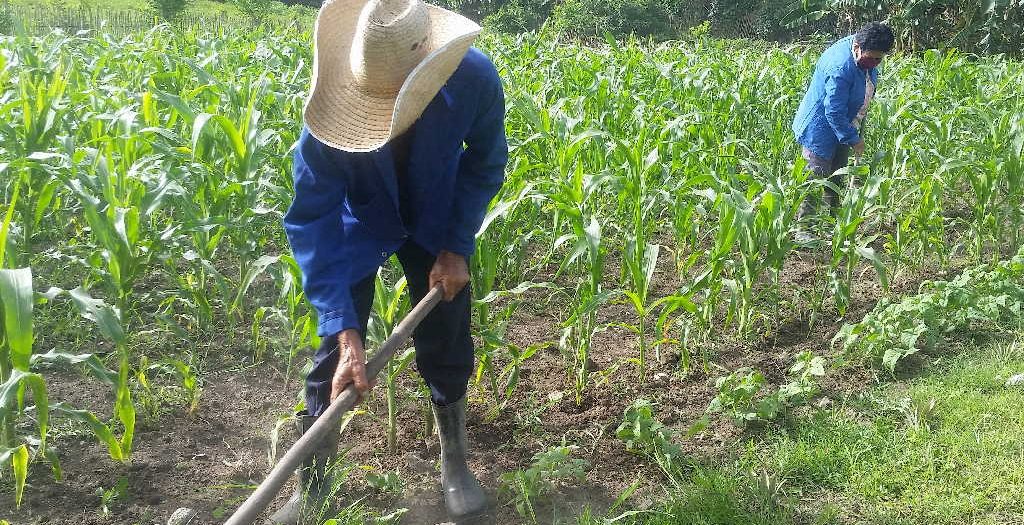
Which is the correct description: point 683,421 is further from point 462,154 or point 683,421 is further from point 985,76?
point 985,76

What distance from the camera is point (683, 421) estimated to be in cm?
319

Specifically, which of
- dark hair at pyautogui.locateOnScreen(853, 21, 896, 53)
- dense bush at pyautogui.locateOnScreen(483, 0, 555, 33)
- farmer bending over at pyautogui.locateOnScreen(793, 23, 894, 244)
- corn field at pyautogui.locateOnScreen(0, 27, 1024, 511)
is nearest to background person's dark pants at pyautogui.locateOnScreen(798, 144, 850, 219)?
farmer bending over at pyautogui.locateOnScreen(793, 23, 894, 244)

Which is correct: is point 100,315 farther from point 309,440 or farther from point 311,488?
point 309,440

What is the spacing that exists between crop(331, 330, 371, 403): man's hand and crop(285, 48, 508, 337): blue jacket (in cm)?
6

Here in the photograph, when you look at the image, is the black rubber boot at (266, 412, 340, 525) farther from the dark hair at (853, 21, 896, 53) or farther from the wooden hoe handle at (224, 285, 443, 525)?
the dark hair at (853, 21, 896, 53)

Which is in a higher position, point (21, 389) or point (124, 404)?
point (21, 389)

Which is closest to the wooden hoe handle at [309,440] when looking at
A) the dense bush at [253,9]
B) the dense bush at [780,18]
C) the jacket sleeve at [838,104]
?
the jacket sleeve at [838,104]

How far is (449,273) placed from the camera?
2.35m

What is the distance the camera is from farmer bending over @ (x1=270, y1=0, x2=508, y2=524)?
1.96 meters

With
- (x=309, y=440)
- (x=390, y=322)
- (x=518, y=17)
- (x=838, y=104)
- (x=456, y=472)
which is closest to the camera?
(x=309, y=440)

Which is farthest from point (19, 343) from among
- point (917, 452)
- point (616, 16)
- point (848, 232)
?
point (616, 16)

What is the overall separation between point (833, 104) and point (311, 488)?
13.0ft

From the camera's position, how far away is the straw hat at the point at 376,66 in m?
1.89

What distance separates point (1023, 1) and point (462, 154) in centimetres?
1759
